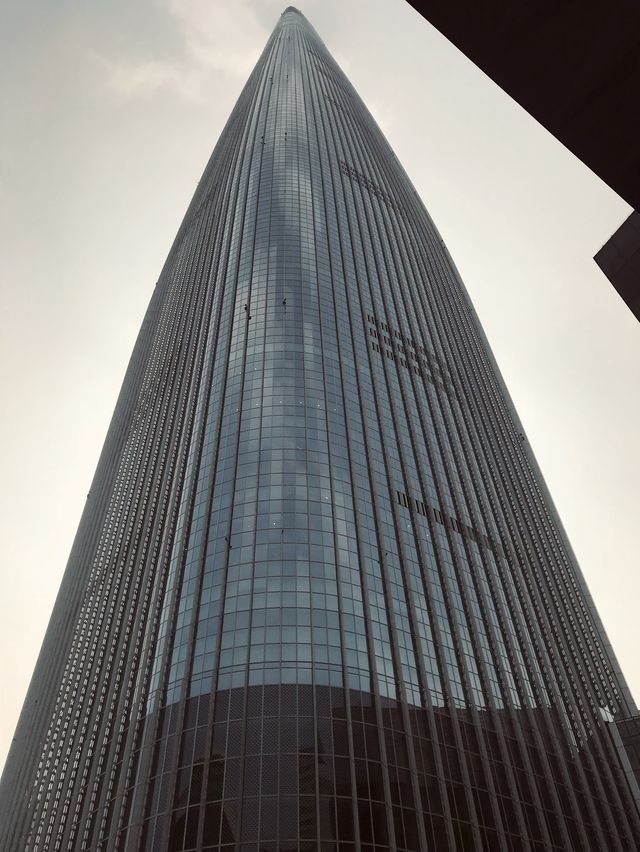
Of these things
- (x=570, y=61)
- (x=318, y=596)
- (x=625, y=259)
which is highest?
(x=318, y=596)

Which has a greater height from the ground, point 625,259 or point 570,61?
point 625,259

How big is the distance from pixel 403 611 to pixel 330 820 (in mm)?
25262

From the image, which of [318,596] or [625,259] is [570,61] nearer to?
[625,259]

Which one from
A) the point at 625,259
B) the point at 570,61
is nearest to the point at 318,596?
the point at 625,259

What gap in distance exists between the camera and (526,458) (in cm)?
13875

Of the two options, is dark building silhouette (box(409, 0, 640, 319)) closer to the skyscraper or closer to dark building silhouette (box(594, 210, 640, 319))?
dark building silhouette (box(594, 210, 640, 319))

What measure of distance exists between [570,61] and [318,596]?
2418 inches

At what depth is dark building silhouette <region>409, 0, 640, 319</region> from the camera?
7629mm

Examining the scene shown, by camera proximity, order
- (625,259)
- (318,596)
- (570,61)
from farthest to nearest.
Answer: (318,596) → (625,259) → (570,61)

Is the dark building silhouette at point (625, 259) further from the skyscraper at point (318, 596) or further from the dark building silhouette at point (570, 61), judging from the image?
the skyscraper at point (318, 596)

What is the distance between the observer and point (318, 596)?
65438 mm

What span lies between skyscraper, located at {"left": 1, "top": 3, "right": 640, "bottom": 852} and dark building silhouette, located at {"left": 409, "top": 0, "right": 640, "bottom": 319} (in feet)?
173

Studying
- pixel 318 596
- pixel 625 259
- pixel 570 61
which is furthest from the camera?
pixel 318 596

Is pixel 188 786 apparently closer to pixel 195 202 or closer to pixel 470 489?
pixel 470 489
